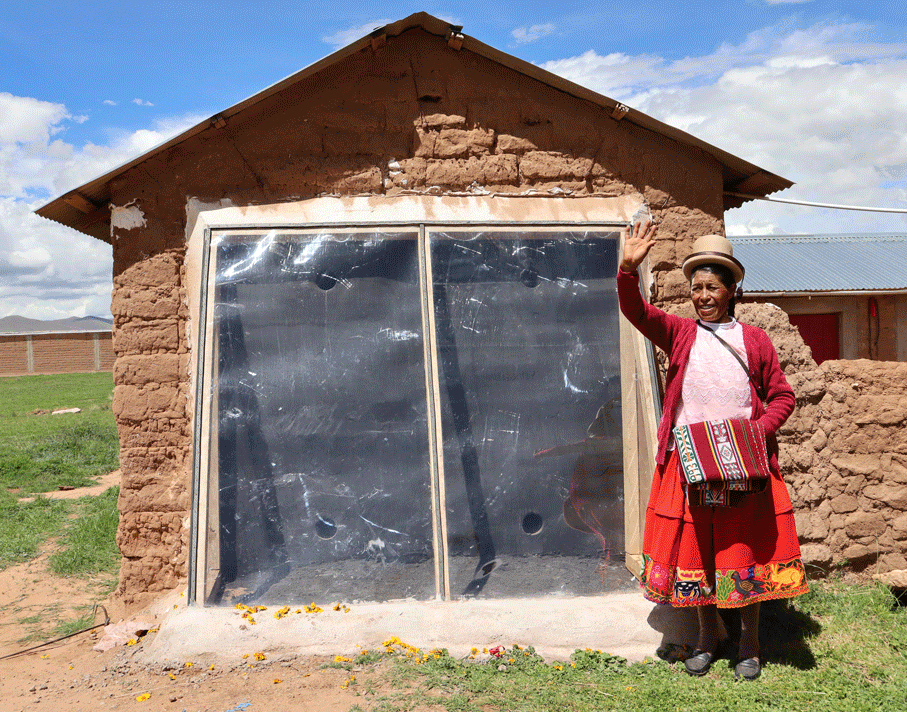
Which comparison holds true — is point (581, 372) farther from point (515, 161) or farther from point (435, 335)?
point (515, 161)

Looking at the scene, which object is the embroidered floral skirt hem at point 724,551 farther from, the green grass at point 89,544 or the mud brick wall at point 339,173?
the green grass at point 89,544

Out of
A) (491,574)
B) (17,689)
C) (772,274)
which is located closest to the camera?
(17,689)

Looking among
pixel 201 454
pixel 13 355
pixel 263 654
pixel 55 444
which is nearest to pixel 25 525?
pixel 201 454

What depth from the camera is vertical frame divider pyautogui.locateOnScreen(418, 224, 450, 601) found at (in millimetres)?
3629

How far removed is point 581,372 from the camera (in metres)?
3.90

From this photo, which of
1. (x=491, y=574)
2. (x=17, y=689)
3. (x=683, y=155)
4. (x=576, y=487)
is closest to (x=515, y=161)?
(x=683, y=155)

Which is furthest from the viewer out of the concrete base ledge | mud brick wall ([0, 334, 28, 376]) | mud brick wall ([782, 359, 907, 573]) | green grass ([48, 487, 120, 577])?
mud brick wall ([0, 334, 28, 376])

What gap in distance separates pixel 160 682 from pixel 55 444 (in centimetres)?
767

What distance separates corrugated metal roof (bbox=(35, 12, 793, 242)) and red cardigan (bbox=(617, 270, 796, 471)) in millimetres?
1509

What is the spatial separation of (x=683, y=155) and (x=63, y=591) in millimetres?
4912

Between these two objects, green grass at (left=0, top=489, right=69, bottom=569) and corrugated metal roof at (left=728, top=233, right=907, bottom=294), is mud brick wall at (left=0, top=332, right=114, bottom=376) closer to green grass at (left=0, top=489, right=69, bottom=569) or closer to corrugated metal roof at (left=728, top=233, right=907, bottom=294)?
green grass at (left=0, top=489, right=69, bottom=569)

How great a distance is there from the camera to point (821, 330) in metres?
12.8

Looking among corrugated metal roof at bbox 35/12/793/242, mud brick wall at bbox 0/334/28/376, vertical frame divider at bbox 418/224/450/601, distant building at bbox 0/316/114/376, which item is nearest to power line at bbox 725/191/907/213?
corrugated metal roof at bbox 35/12/793/242

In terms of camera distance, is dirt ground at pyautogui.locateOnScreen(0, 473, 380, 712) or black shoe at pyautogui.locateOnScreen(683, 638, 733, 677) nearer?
dirt ground at pyautogui.locateOnScreen(0, 473, 380, 712)
